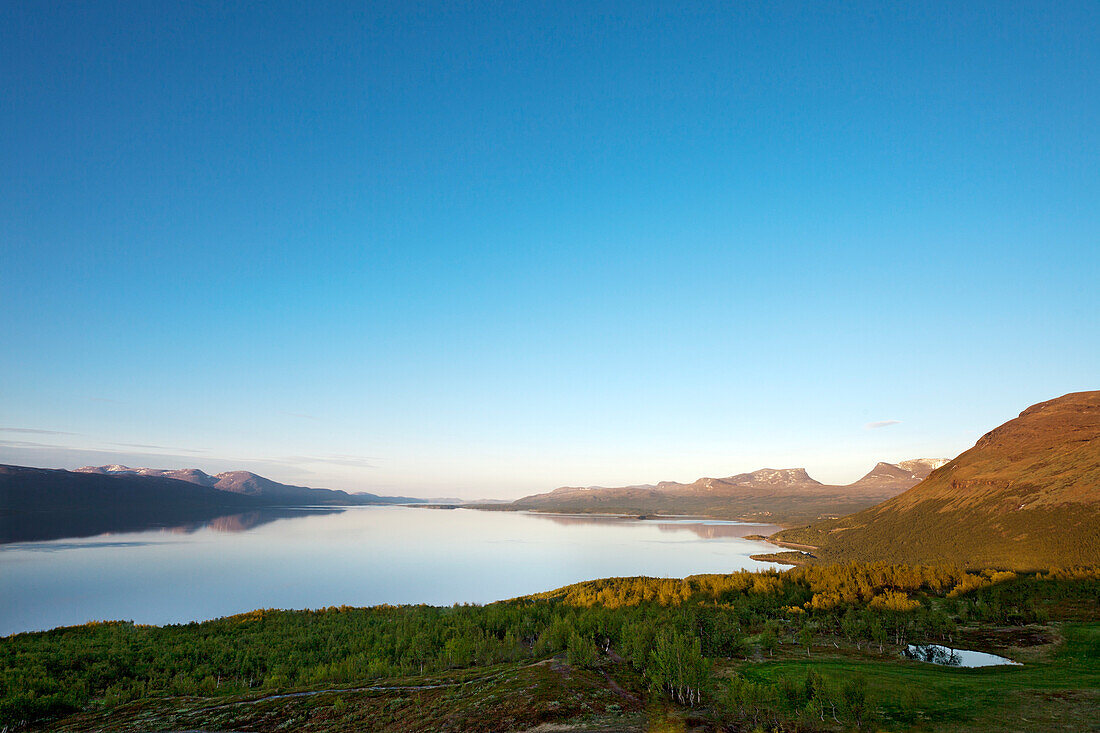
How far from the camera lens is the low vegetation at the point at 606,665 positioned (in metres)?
21.4

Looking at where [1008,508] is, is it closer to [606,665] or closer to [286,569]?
[606,665]

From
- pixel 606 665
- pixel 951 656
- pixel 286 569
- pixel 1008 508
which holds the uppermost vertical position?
pixel 606 665

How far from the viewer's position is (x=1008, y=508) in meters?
131

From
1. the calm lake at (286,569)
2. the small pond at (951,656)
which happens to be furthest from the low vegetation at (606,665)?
the calm lake at (286,569)

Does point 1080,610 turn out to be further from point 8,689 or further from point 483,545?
point 483,545

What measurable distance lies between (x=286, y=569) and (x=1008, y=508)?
179 metres

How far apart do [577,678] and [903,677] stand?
17.3 metres

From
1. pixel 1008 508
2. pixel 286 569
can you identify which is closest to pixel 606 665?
pixel 286 569

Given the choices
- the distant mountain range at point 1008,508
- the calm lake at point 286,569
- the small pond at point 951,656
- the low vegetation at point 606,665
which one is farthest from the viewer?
the distant mountain range at point 1008,508

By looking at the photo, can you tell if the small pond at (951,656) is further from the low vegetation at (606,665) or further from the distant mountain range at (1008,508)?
the distant mountain range at (1008,508)

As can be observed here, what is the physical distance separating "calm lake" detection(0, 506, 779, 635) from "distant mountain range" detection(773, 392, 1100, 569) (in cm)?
3834

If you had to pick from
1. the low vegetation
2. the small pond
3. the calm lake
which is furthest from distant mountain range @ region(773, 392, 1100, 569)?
the small pond

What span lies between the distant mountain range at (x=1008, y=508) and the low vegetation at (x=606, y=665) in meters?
49.4

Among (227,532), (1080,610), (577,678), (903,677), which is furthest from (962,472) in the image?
(227,532)
